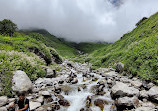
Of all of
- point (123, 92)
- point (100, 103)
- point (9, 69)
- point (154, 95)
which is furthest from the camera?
point (9, 69)

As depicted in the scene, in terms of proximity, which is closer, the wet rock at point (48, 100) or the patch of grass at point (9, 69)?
the wet rock at point (48, 100)

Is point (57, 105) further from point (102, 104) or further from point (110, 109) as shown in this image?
point (110, 109)

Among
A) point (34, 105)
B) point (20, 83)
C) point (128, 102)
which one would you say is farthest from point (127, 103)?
point (20, 83)

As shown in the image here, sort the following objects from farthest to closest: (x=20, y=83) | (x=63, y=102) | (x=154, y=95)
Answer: (x=20, y=83) < (x=63, y=102) < (x=154, y=95)

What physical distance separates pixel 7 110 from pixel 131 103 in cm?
1078

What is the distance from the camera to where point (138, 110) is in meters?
6.89

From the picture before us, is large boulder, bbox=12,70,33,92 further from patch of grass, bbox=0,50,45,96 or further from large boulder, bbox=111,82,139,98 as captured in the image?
large boulder, bbox=111,82,139,98

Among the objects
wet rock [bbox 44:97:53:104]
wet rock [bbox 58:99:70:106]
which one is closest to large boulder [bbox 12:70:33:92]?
wet rock [bbox 44:97:53:104]

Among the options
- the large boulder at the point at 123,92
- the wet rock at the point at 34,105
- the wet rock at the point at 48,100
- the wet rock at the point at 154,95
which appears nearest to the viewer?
the wet rock at the point at 154,95

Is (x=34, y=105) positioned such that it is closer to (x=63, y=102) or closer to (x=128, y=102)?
(x=63, y=102)

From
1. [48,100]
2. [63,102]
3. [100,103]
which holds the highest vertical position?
[48,100]

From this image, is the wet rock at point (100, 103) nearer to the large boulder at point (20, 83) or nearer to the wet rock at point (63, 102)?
the wet rock at point (63, 102)

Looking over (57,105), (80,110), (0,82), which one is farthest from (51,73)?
(80,110)

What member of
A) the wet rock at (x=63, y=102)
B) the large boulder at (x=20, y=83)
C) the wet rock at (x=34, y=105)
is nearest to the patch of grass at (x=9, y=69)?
the large boulder at (x=20, y=83)
